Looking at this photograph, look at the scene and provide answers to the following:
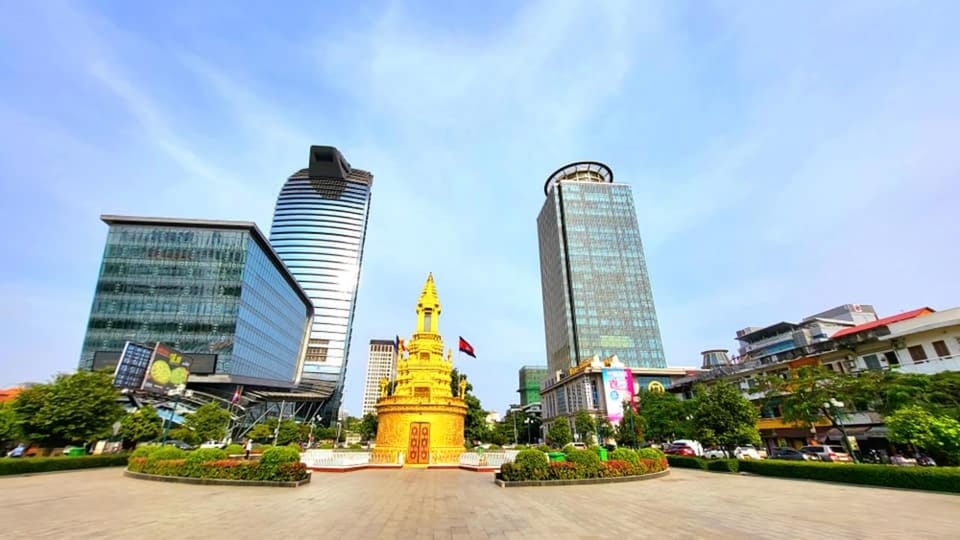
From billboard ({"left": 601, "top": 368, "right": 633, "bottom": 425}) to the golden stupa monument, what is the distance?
43273 mm

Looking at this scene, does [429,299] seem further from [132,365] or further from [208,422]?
[132,365]

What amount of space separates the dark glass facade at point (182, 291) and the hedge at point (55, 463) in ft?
115

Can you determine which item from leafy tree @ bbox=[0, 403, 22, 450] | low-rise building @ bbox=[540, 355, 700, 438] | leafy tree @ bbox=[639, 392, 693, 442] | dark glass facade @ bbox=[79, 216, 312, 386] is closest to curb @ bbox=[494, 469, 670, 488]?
leafy tree @ bbox=[639, 392, 693, 442]

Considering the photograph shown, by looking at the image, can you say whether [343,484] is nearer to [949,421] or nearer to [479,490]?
[479,490]

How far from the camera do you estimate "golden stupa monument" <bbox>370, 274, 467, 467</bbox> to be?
31266mm

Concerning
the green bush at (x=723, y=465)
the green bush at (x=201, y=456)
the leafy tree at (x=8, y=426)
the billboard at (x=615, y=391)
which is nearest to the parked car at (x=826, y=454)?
the green bush at (x=723, y=465)

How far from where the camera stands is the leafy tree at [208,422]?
42000 mm

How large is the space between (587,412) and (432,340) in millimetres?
44198

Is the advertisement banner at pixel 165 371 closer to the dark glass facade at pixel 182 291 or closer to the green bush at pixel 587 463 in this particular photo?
the dark glass facade at pixel 182 291

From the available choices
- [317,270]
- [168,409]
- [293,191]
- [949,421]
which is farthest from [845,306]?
[293,191]

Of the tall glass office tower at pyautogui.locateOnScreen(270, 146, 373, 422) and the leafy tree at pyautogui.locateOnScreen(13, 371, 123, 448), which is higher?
the tall glass office tower at pyautogui.locateOnScreen(270, 146, 373, 422)

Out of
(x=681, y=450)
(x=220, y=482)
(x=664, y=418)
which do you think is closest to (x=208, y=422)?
(x=220, y=482)

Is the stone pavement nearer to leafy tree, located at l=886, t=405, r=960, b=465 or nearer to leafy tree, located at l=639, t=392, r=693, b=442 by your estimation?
leafy tree, located at l=886, t=405, r=960, b=465

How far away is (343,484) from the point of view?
19.0m
